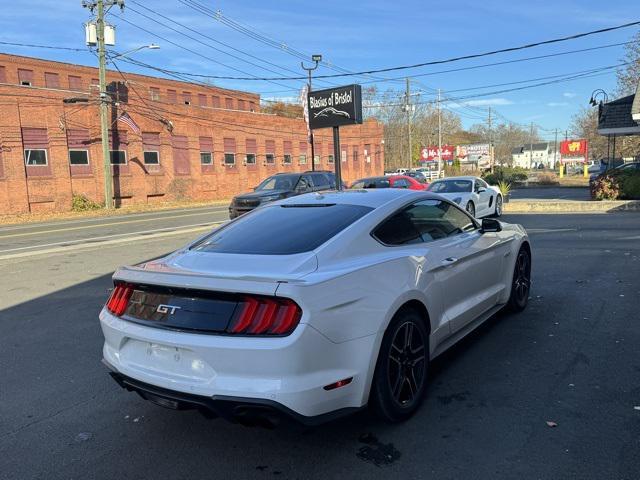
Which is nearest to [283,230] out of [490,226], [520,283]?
[490,226]

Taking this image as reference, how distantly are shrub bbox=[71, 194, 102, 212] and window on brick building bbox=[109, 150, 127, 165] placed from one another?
3548 millimetres

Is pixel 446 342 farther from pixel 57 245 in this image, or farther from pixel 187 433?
pixel 57 245

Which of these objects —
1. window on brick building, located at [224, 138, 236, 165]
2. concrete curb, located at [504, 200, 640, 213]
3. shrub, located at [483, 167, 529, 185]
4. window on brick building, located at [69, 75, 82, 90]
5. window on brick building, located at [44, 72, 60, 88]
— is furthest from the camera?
window on brick building, located at [69, 75, 82, 90]

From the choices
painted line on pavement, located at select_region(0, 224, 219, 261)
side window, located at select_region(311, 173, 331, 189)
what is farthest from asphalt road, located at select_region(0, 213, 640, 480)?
side window, located at select_region(311, 173, 331, 189)

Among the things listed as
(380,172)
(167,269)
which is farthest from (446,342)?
(380,172)

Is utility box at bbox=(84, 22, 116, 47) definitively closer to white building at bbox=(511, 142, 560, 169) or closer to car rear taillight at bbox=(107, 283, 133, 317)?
car rear taillight at bbox=(107, 283, 133, 317)

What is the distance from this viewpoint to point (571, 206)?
18578 mm

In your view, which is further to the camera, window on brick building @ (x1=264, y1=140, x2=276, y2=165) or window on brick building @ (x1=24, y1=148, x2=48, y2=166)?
window on brick building @ (x1=264, y1=140, x2=276, y2=165)

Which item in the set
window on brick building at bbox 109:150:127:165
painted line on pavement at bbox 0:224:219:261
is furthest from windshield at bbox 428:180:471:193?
window on brick building at bbox 109:150:127:165

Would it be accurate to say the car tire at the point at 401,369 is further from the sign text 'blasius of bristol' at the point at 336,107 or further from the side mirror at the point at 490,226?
the sign text 'blasius of bristol' at the point at 336,107

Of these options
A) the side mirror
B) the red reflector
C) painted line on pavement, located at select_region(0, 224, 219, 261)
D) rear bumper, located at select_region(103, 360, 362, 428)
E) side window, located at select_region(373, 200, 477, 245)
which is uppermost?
side window, located at select_region(373, 200, 477, 245)

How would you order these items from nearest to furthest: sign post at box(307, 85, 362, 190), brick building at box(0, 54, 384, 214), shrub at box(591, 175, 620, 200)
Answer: sign post at box(307, 85, 362, 190) → shrub at box(591, 175, 620, 200) → brick building at box(0, 54, 384, 214)

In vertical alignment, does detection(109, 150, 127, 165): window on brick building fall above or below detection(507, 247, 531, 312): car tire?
above

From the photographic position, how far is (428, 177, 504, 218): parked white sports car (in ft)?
52.6
